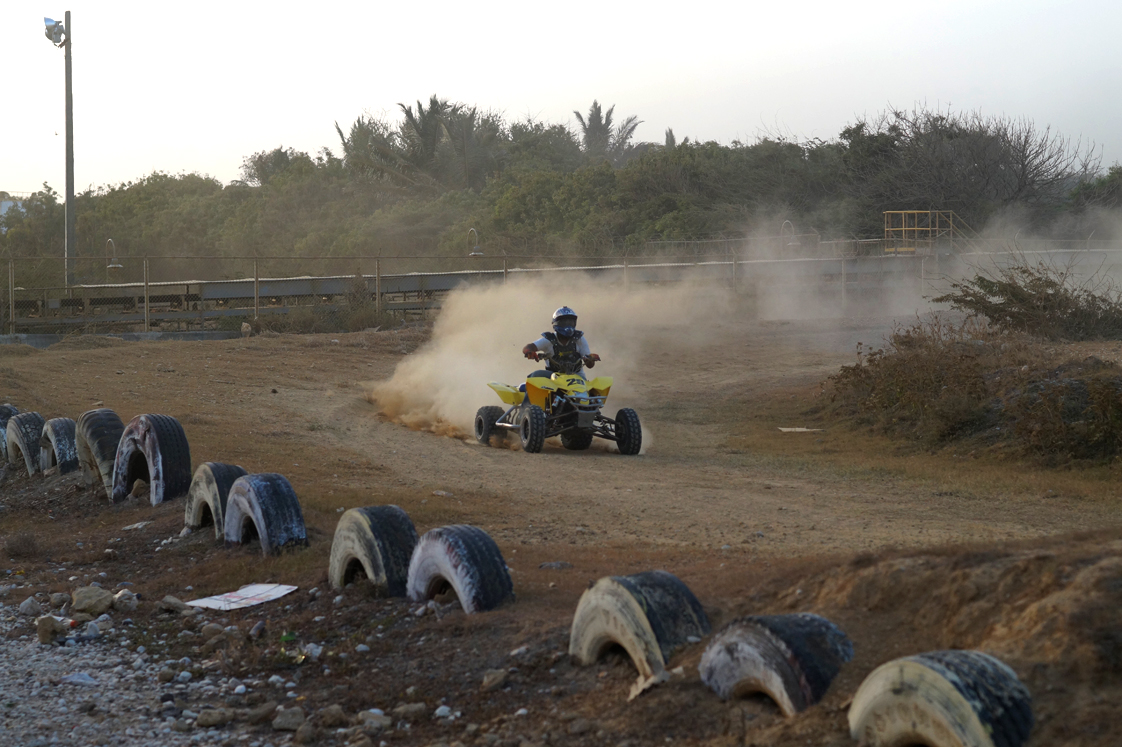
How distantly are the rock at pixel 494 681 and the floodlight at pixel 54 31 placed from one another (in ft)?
119

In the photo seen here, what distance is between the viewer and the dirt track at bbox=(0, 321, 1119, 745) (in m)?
4.47

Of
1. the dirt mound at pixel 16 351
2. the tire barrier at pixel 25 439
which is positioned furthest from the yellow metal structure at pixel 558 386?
the dirt mound at pixel 16 351

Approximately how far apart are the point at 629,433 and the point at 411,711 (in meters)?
10.3

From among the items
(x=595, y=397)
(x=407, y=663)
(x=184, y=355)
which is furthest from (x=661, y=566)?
(x=184, y=355)

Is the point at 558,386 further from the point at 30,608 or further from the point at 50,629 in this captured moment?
the point at 50,629

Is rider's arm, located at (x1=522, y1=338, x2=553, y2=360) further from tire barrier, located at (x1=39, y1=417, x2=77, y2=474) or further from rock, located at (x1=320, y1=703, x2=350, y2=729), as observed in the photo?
rock, located at (x1=320, y1=703, x2=350, y2=729)

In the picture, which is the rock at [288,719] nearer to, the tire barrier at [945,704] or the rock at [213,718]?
the rock at [213,718]

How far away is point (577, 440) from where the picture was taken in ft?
51.0

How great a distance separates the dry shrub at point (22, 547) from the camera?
8508 millimetres

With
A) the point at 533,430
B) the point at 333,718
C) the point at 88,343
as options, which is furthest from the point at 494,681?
the point at 88,343

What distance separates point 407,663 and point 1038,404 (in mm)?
11235

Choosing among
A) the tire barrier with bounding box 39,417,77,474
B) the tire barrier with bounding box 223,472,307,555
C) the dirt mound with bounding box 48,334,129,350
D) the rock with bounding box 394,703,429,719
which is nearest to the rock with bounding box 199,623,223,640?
the tire barrier with bounding box 223,472,307,555

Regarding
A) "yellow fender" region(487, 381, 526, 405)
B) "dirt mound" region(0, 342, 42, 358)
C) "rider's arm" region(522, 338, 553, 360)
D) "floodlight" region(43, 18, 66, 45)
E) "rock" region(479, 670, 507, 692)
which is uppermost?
"floodlight" region(43, 18, 66, 45)

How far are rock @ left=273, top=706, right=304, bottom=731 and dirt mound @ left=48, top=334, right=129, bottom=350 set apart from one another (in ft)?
74.8
